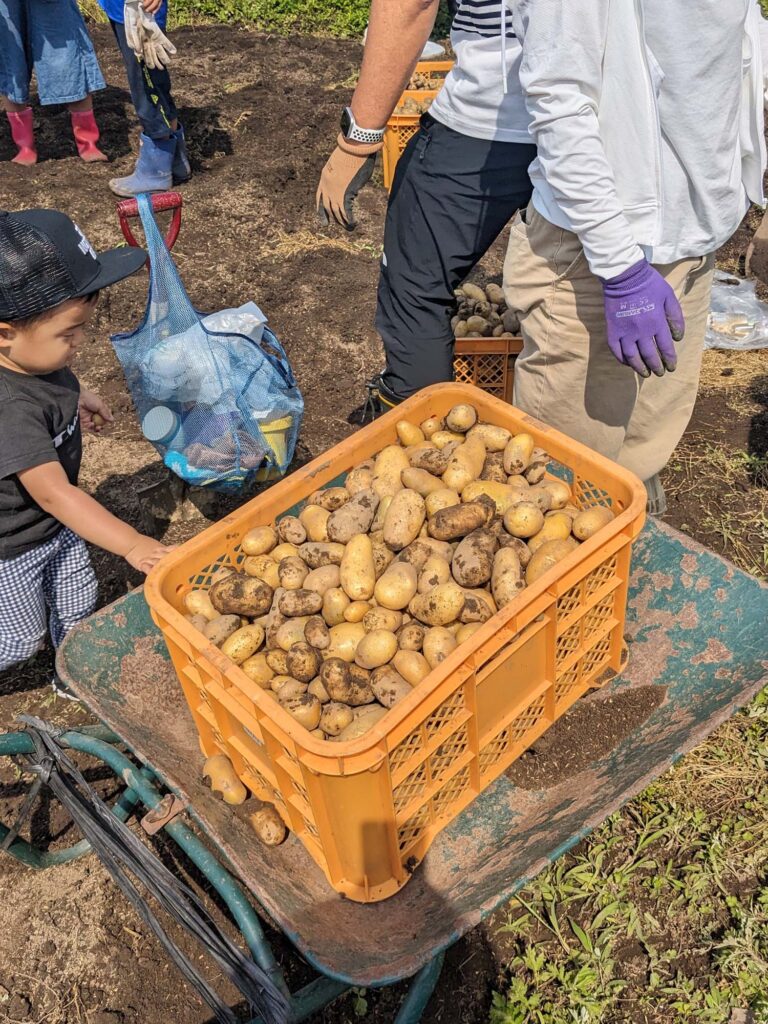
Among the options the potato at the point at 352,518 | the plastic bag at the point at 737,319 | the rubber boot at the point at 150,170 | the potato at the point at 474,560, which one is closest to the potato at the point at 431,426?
the potato at the point at 352,518

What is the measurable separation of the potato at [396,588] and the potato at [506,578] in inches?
7.5

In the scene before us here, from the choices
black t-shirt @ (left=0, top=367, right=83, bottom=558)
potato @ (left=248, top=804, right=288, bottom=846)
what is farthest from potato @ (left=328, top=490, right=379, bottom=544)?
black t-shirt @ (left=0, top=367, right=83, bottom=558)

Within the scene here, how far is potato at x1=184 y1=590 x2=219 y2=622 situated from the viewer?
192cm

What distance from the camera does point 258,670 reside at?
6.12 feet

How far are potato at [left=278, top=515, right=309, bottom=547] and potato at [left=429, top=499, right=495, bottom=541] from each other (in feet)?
1.08

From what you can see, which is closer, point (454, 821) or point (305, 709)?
point (305, 709)

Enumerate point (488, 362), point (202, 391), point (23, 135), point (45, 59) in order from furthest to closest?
point (23, 135) < point (45, 59) < point (488, 362) < point (202, 391)

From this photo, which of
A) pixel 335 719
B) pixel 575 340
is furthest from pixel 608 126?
pixel 335 719

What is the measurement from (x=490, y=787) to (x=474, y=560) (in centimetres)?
55

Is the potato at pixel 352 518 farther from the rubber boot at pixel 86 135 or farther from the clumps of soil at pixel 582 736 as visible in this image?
the rubber boot at pixel 86 135

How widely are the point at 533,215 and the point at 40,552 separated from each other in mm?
1785

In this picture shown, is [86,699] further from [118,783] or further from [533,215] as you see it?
[533,215]

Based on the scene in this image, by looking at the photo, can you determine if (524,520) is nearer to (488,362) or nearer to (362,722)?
(362,722)

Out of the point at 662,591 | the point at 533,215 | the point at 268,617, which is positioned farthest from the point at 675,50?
the point at 268,617
